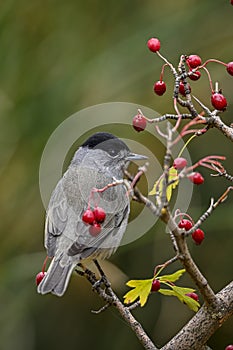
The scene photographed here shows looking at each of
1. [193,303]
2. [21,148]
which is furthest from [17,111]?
[193,303]

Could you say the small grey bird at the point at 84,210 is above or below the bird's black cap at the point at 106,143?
below

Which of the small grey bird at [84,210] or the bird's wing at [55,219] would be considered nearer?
the small grey bird at [84,210]

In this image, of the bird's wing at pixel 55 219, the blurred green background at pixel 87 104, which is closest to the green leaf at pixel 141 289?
the bird's wing at pixel 55 219

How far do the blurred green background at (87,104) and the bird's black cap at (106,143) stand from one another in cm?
72

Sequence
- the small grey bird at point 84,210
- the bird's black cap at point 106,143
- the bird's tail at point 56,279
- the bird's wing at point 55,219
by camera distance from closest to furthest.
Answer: the bird's tail at point 56,279 → the small grey bird at point 84,210 → the bird's wing at point 55,219 → the bird's black cap at point 106,143

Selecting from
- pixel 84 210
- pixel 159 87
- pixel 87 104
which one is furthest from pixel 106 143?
pixel 159 87

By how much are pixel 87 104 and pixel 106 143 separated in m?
0.94

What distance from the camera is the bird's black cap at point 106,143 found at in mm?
3482

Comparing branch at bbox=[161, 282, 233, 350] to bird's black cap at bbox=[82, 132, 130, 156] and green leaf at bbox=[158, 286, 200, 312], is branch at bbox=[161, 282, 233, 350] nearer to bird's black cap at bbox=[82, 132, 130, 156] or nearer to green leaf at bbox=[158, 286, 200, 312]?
green leaf at bbox=[158, 286, 200, 312]

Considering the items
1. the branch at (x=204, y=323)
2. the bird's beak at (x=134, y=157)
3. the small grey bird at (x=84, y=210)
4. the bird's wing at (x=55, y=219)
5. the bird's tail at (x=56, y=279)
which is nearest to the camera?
the branch at (x=204, y=323)

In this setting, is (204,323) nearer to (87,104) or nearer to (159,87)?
(159,87)

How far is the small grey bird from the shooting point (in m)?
2.94

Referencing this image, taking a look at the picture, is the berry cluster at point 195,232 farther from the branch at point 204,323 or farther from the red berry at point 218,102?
the red berry at point 218,102

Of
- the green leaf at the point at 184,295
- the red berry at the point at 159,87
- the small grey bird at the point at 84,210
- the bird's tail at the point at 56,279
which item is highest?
the red berry at the point at 159,87
